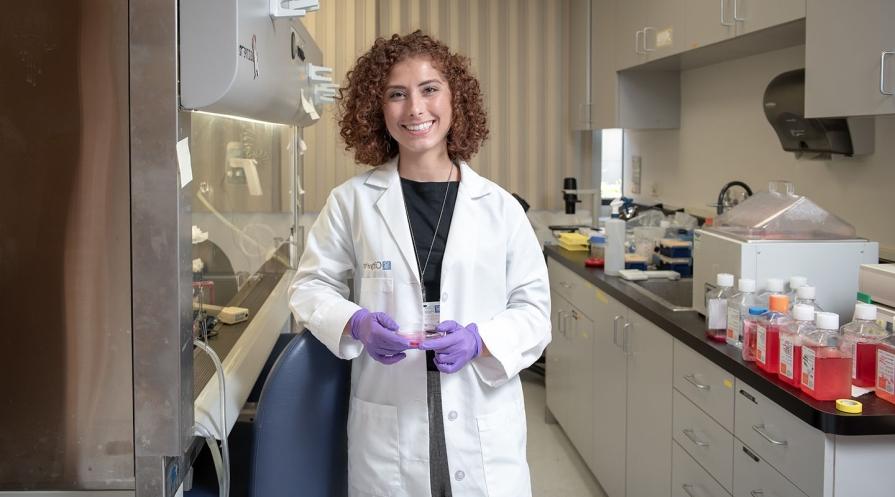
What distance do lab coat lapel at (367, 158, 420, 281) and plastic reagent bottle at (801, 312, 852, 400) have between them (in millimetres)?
767

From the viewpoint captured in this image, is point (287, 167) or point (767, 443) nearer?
point (767, 443)

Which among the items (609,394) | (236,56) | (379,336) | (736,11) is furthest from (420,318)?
(736,11)

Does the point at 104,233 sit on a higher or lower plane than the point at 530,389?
higher

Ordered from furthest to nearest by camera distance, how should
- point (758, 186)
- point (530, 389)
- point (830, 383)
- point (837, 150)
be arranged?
point (530, 389) → point (758, 186) → point (837, 150) → point (830, 383)

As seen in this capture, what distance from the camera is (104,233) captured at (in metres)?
1.26

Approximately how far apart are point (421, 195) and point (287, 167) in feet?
5.81

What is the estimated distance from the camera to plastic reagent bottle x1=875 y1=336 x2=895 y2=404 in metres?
1.59

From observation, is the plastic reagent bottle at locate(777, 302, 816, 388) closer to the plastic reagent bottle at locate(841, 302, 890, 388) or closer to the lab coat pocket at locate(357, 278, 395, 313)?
the plastic reagent bottle at locate(841, 302, 890, 388)

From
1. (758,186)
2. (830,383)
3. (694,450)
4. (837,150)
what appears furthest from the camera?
(758,186)

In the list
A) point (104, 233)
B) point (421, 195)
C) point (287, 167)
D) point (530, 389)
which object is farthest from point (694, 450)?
point (530, 389)

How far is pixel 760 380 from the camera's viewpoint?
1.77 metres

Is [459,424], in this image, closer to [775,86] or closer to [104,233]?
[104,233]

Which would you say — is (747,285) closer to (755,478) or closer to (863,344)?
(863,344)

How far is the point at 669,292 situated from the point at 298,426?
1.61 meters
